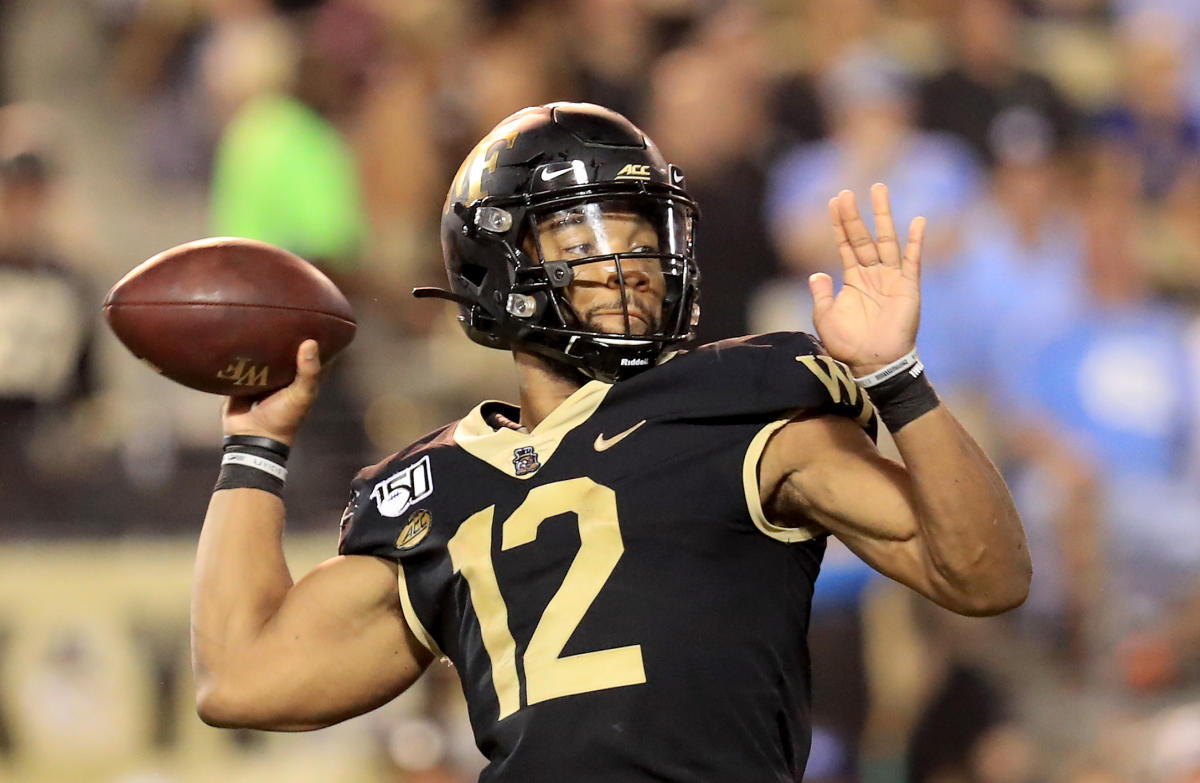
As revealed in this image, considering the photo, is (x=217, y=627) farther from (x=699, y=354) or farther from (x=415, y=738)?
(x=415, y=738)

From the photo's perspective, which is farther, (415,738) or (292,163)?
(292,163)

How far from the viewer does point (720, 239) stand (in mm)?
5738

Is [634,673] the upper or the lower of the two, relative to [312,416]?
upper

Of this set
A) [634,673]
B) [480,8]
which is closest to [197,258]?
[634,673]

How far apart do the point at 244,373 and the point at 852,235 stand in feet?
3.49

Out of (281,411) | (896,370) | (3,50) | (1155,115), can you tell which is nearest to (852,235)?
(896,370)

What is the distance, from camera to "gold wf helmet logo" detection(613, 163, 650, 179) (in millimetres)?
2576

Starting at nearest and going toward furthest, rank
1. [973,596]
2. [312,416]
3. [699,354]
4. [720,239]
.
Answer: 1. [973,596]
2. [699,354]
3. [312,416]
4. [720,239]

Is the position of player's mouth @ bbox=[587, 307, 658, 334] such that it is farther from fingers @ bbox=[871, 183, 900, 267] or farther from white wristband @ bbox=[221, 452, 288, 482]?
white wristband @ bbox=[221, 452, 288, 482]

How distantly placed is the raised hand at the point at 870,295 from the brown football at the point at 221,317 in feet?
3.07

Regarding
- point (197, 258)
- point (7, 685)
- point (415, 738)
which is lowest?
point (415, 738)

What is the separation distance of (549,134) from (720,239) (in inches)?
123

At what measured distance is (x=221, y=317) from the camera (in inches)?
106

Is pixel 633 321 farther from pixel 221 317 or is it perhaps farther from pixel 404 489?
pixel 221 317
